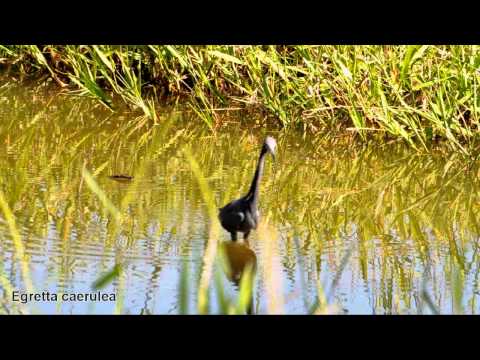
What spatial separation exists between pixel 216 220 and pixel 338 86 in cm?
319

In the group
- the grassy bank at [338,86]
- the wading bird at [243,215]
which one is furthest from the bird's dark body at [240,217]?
the grassy bank at [338,86]

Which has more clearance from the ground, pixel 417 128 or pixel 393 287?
pixel 417 128

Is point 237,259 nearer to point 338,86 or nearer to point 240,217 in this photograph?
point 240,217

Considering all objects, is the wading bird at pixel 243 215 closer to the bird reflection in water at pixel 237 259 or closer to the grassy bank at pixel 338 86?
the bird reflection in water at pixel 237 259

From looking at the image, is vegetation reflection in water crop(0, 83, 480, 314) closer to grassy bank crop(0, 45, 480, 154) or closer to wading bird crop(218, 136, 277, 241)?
wading bird crop(218, 136, 277, 241)

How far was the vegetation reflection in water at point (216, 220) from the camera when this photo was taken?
477cm

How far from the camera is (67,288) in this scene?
4.73 meters

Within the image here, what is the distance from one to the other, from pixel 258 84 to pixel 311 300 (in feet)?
12.9

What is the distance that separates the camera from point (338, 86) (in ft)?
27.2

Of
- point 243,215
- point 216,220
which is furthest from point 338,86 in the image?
point 216,220
